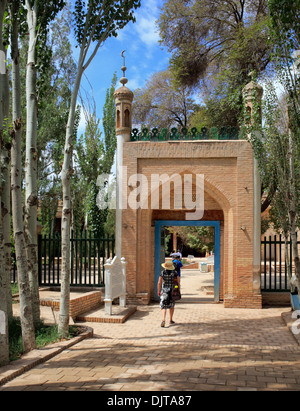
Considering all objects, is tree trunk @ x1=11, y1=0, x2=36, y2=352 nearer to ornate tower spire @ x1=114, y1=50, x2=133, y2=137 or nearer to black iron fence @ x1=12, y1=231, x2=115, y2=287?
black iron fence @ x1=12, y1=231, x2=115, y2=287

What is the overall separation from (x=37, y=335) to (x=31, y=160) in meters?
2.93

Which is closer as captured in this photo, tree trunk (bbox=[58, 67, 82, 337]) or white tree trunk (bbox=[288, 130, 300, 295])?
tree trunk (bbox=[58, 67, 82, 337])

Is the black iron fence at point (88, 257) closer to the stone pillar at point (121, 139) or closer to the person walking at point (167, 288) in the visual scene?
the stone pillar at point (121, 139)

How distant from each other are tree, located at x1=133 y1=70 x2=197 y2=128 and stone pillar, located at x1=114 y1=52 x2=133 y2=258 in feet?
47.6

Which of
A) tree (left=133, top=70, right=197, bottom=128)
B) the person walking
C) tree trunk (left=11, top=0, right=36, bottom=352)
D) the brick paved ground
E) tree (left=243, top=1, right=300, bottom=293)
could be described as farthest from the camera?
tree (left=133, top=70, right=197, bottom=128)

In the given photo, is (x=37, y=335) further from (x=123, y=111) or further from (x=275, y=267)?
(x=123, y=111)

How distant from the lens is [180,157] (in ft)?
36.1

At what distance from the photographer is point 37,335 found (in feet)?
21.6

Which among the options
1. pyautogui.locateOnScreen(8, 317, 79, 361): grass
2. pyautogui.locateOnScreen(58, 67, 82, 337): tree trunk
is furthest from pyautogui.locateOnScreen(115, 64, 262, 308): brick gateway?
pyautogui.locateOnScreen(58, 67, 82, 337): tree trunk

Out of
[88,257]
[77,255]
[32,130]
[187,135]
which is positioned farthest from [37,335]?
[187,135]

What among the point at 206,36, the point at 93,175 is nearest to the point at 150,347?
the point at 93,175

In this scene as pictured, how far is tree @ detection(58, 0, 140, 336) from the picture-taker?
686 centimetres
